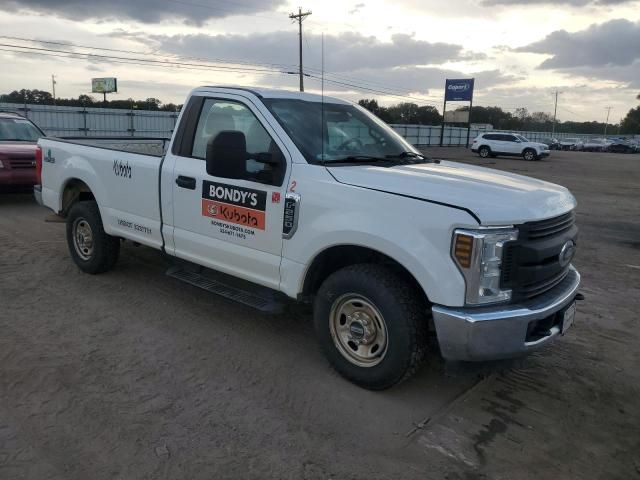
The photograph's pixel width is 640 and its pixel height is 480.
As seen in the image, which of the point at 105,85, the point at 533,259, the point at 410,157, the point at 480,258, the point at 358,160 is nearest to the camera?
the point at 480,258

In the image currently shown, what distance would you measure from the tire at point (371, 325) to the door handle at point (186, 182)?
148cm

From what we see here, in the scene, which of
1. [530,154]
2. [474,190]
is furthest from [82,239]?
[530,154]

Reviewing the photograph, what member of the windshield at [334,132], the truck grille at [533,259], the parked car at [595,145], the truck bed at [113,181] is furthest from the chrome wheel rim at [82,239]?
the parked car at [595,145]

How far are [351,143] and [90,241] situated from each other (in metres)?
3.22

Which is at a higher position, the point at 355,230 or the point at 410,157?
the point at 410,157

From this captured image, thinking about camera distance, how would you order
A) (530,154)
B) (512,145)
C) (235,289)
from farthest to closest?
(512,145), (530,154), (235,289)

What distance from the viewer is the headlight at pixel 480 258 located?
3.06 metres

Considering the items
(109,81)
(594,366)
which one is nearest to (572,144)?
(109,81)

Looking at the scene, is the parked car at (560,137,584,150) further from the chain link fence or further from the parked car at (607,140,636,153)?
the chain link fence

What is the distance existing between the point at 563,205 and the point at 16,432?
11.9ft

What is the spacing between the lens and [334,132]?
4.38 m

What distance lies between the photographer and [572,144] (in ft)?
207

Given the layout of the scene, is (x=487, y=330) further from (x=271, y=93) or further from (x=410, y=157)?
(x=271, y=93)

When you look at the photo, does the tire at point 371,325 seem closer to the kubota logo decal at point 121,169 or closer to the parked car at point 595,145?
the kubota logo decal at point 121,169
